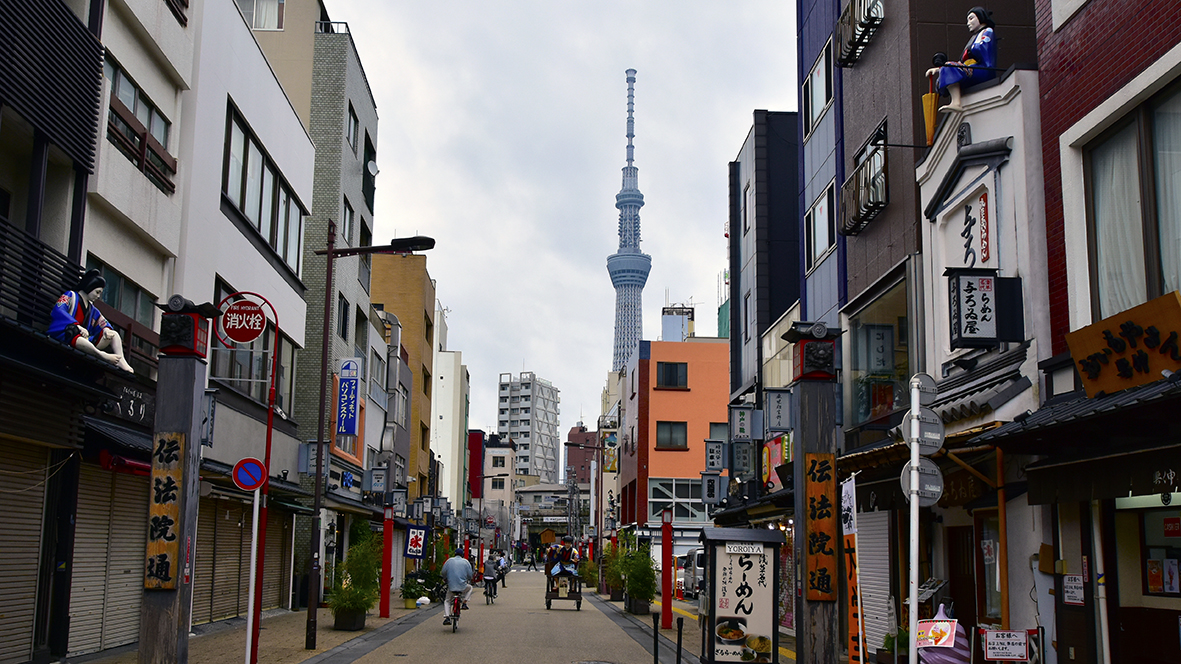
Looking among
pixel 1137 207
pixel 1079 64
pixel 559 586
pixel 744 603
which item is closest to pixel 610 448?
pixel 559 586

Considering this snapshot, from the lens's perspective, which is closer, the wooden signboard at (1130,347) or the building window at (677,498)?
the wooden signboard at (1130,347)

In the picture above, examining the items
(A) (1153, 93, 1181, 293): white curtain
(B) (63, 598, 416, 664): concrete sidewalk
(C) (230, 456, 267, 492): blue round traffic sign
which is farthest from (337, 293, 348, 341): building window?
(A) (1153, 93, 1181, 293): white curtain

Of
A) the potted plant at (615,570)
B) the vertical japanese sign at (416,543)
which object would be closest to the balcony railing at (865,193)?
the potted plant at (615,570)

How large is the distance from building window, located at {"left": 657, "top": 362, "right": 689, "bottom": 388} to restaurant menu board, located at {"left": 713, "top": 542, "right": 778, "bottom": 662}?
49.2 m

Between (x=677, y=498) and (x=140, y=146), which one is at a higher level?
(x=140, y=146)

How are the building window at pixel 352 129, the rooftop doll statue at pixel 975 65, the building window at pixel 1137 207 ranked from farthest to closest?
1. the building window at pixel 352 129
2. the rooftop doll statue at pixel 975 65
3. the building window at pixel 1137 207

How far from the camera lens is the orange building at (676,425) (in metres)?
63.0

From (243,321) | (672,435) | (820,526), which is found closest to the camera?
(820,526)

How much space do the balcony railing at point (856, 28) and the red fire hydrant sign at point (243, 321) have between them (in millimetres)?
13142

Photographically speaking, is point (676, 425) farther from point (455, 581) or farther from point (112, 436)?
point (112, 436)

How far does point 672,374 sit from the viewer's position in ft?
213

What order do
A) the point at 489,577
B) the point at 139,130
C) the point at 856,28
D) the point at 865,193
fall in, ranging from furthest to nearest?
the point at 489,577 < the point at 856,28 < the point at 865,193 < the point at 139,130

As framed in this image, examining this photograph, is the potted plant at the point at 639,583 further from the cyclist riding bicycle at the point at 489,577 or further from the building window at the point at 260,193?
the building window at the point at 260,193

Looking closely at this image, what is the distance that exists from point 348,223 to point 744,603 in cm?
2826
